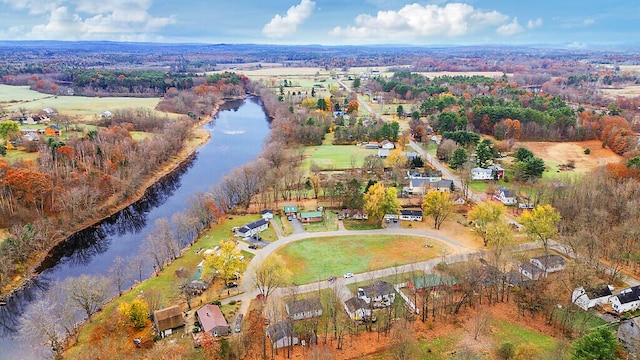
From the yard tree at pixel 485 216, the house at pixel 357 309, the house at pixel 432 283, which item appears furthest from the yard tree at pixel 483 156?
the house at pixel 357 309

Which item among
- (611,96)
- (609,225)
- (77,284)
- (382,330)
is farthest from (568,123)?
(77,284)

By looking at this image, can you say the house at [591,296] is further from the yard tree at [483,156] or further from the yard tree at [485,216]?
the yard tree at [483,156]

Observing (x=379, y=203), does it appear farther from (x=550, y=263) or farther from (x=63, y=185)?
(x=63, y=185)

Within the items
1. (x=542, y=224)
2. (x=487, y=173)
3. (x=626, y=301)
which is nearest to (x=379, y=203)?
(x=542, y=224)

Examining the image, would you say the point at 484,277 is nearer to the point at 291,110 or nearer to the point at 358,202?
the point at 358,202

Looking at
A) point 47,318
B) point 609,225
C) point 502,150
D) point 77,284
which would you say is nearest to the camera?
point 47,318

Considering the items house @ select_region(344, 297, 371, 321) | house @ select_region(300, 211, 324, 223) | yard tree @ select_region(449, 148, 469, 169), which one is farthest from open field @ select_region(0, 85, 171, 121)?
house @ select_region(344, 297, 371, 321)
